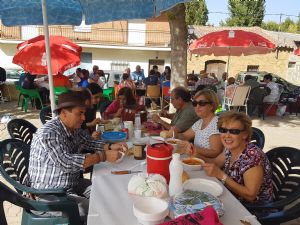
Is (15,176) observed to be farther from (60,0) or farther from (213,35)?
(213,35)

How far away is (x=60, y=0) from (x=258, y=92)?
23.8ft

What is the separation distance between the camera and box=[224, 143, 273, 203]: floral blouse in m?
2.03

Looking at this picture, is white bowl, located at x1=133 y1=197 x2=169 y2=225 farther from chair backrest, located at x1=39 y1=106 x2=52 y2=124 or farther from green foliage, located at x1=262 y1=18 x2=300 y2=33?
green foliage, located at x1=262 y1=18 x2=300 y2=33

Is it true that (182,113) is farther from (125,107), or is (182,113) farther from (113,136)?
(113,136)

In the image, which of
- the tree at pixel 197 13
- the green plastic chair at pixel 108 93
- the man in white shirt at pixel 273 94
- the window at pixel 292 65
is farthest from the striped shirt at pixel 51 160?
the tree at pixel 197 13

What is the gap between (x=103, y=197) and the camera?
181cm

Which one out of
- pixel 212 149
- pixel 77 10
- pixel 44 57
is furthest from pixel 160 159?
pixel 44 57

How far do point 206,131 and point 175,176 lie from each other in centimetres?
127

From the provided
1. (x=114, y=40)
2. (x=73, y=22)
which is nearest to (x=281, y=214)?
(x=73, y=22)

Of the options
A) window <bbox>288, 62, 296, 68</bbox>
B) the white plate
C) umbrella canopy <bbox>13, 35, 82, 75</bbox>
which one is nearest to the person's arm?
the white plate

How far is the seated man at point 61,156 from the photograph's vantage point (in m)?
2.15

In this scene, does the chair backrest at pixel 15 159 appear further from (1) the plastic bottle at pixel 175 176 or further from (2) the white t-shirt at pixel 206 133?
(2) the white t-shirt at pixel 206 133

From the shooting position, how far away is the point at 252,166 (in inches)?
78.7

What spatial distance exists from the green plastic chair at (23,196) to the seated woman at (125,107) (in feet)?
6.16
